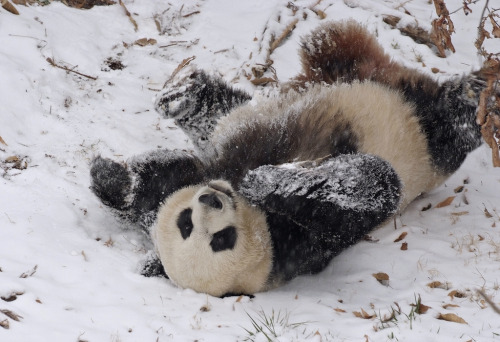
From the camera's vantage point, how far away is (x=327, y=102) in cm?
479

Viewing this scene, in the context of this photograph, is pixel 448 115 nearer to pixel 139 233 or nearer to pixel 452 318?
pixel 452 318

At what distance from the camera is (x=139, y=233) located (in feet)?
16.4

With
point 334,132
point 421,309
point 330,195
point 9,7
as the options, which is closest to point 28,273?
point 330,195

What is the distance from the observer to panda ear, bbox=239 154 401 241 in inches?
161

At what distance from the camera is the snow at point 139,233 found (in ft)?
11.7

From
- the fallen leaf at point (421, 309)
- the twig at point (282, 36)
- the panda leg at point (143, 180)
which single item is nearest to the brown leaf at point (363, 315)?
the fallen leaf at point (421, 309)

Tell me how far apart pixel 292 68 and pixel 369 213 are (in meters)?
3.27

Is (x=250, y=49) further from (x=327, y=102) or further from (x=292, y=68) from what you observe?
(x=327, y=102)

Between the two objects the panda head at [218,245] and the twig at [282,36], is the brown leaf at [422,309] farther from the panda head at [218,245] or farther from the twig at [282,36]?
the twig at [282,36]

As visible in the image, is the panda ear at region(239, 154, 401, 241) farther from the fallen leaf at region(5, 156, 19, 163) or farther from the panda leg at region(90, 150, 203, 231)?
the fallen leaf at region(5, 156, 19, 163)

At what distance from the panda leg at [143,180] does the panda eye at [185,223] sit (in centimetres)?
46

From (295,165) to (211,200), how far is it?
0.73 meters

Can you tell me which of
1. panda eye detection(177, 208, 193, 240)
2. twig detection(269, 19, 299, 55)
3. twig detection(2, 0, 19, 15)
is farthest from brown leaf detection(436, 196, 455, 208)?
twig detection(2, 0, 19, 15)

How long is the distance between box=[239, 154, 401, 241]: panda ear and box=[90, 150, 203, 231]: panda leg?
29.4 inches
